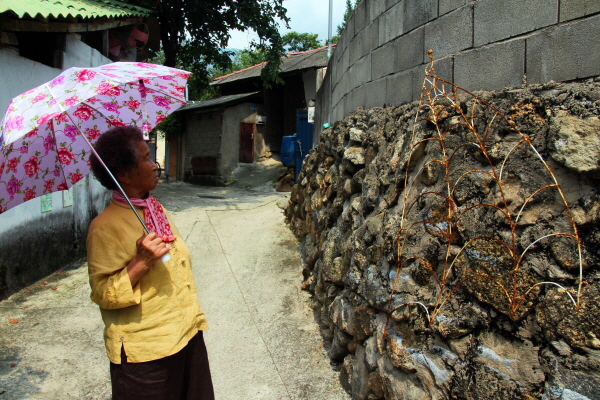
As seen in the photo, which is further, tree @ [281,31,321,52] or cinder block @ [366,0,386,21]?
tree @ [281,31,321,52]

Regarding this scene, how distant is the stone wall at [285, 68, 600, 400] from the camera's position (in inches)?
68.8

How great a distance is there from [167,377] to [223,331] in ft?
7.29

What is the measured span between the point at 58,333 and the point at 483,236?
3.83 m

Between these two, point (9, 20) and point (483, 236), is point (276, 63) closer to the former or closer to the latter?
point (9, 20)

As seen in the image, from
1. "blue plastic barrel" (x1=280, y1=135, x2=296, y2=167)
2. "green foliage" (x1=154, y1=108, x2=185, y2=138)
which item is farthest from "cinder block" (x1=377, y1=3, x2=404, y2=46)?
"green foliage" (x1=154, y1=108, x2=185, y2=138)

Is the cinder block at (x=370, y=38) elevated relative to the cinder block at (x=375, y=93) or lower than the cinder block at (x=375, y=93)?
elevated

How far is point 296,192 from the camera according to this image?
7270 mm

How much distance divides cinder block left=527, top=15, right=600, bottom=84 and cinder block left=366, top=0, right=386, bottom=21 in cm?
180

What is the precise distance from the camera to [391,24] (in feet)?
12.0

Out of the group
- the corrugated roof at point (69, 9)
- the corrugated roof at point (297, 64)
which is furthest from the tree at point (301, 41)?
the corrugated roof at point (69, 9)

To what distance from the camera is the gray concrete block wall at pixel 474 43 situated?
6.85ft

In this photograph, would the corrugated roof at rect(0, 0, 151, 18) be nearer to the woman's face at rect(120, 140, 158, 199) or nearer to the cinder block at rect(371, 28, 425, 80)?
the woman's face at rect(120, 140, 158, 199)

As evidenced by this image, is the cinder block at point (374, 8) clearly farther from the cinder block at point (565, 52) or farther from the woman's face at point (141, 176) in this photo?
the woman's face at point (141, 176)

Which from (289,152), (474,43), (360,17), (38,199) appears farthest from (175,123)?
(474,43)
